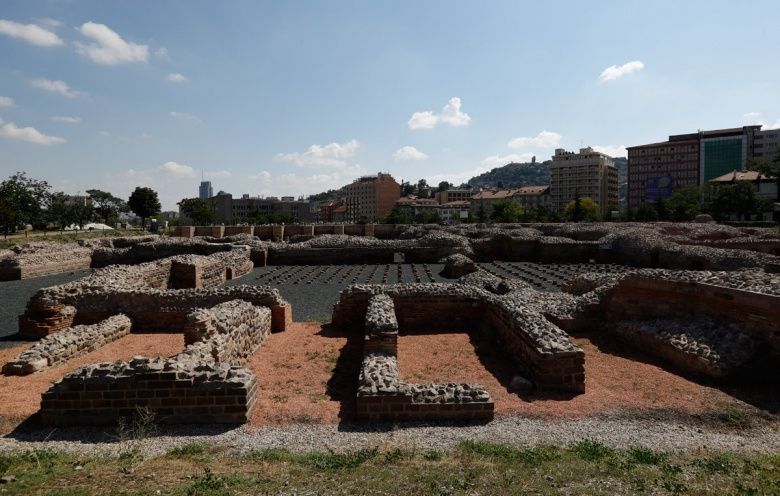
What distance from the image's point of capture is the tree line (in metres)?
52.9

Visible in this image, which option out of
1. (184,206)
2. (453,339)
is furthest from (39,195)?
(453,339)

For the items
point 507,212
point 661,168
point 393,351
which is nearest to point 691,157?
point 661,168

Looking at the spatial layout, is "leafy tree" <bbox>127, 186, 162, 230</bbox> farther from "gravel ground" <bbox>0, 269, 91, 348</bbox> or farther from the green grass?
the green grass

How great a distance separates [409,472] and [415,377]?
132 inches

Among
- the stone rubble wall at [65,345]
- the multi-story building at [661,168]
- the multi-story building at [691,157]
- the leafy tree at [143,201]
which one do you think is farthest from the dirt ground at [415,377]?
the multi-story building at [661,168]

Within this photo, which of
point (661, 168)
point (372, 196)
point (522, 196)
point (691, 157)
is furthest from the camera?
point (372, 196)

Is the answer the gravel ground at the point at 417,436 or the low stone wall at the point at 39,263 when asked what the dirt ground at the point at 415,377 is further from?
the low stone wall at the point at 39,263

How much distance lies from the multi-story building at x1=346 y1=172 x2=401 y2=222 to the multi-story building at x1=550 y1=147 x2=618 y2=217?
45347mm

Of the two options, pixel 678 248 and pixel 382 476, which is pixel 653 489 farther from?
pixel 678 248

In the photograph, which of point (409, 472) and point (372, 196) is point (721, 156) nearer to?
point (372, 196)

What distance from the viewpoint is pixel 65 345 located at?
9281mm

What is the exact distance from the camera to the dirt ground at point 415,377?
6.66 meters

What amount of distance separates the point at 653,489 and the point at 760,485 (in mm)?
1110

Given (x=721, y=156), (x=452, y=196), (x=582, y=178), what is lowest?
(x=452, y=196)
